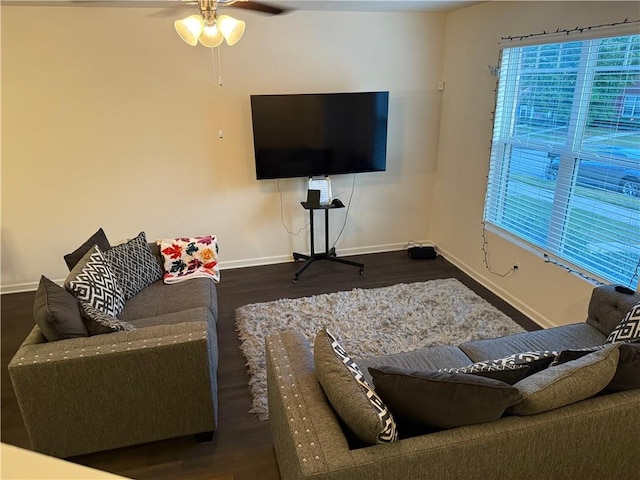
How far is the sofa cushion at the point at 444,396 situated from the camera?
1454 mm

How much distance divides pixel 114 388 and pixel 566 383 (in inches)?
74.8

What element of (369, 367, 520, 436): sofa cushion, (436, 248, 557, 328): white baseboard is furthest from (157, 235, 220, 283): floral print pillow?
(436, 248, 557, 328): white baseboard

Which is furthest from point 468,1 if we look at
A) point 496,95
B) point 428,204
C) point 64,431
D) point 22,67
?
point 64,431

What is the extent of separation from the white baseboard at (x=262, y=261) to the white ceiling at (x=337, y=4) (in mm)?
2376

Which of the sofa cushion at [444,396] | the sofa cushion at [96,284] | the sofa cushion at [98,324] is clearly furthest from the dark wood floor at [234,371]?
A: the sofa cushion at [444,396]

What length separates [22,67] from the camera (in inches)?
144

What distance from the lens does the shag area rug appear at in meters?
3.17

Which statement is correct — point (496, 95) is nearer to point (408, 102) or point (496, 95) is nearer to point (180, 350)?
point (408, 102)

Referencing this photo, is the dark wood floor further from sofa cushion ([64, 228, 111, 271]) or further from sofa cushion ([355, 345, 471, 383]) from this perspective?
sofa cushion ([64, 228, 111, 271])

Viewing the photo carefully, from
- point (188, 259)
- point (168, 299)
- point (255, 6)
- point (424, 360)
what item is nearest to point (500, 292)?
point (424, 360)

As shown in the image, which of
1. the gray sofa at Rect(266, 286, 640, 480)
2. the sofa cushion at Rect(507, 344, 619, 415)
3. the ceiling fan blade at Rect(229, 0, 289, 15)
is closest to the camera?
the gray sofa at Rect(266, 286, 640, 480)

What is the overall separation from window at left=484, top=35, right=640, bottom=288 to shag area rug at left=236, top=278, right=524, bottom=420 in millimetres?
750

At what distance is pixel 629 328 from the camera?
2096 mm

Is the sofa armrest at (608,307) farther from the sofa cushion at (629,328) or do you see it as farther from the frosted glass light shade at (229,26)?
the frosted glass light shade at (229,26)
